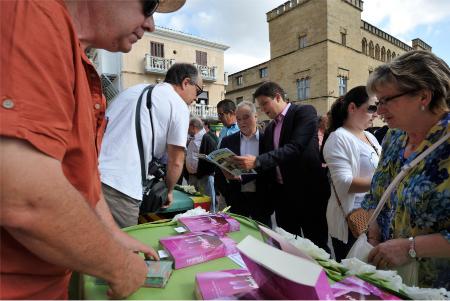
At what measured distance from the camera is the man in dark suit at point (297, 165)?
2.87m

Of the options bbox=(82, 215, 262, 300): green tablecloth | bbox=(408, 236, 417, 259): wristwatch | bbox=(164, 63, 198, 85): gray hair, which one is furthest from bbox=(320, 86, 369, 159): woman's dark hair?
bbox=(82, 215, 262, 300): green tablecloth

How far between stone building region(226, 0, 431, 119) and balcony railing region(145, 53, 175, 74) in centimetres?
1159

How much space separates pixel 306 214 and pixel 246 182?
686 mm

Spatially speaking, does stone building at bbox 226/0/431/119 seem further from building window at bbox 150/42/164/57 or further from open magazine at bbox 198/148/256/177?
open magazine at bbox 198/148/256/177

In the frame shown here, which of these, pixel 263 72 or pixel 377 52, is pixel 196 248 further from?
pixel 377 52

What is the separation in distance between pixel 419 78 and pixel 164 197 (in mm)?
1907

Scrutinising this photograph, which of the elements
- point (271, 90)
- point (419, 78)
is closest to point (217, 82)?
point (271, 90)

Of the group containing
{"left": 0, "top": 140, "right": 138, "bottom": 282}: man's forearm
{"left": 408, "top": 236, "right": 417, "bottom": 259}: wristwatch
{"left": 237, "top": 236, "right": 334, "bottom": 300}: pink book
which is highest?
{"left": 0, "top": 140, "right": 138, "bottom": 282}: man's forearm

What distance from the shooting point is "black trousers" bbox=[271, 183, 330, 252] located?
2949mm

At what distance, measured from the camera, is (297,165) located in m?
2.96

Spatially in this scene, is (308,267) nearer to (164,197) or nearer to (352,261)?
(352,261)

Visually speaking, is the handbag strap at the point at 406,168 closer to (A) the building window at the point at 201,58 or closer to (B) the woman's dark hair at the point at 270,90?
(B) the woman's dark hair at the point at 270,90

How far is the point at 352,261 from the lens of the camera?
985mm

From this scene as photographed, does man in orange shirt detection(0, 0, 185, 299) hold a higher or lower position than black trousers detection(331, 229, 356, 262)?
higher
